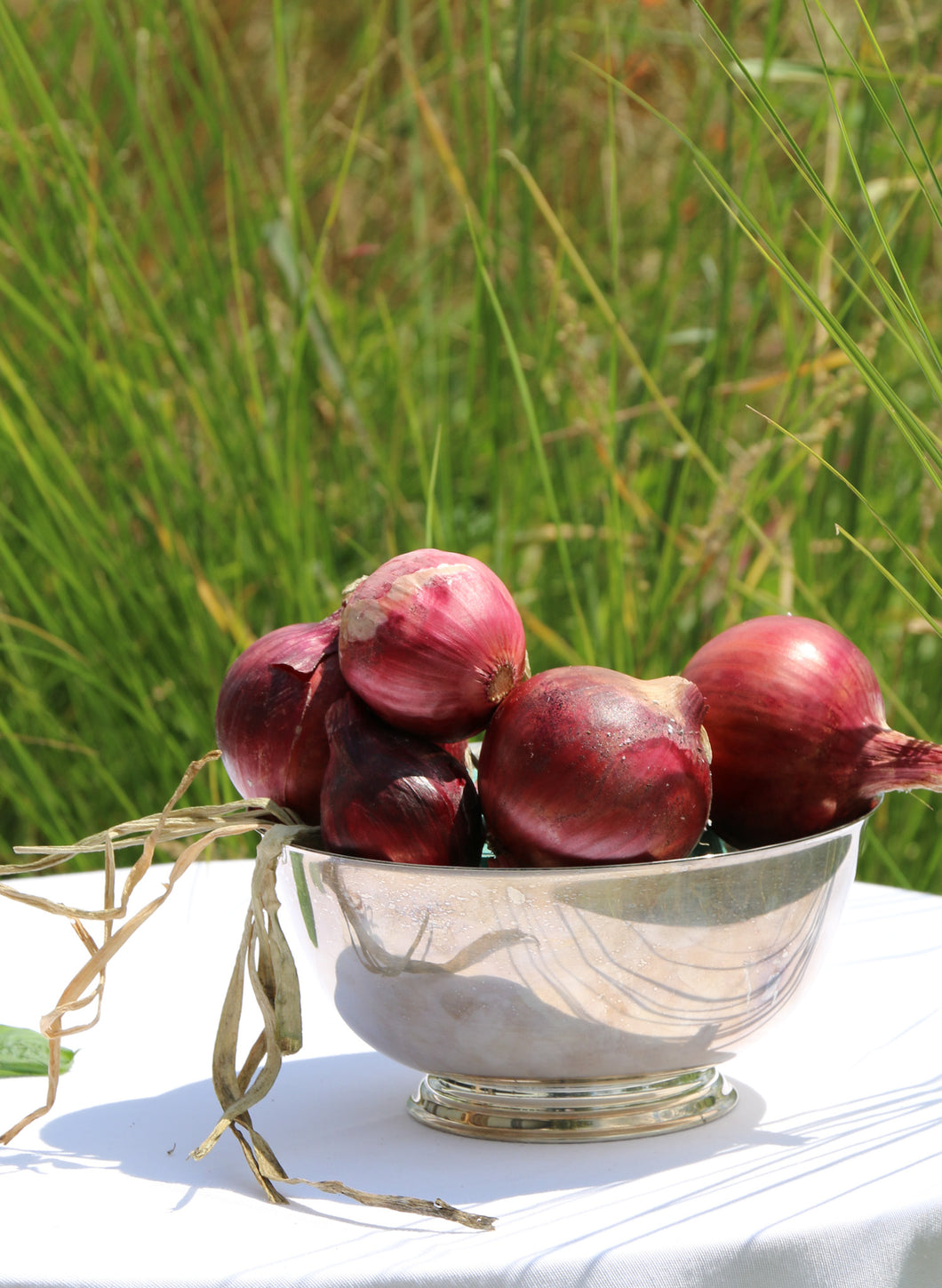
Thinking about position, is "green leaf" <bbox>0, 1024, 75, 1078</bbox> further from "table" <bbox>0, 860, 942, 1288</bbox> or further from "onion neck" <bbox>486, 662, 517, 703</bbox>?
"onion neck" <bbox>486, 662, 517, 703</bbox>

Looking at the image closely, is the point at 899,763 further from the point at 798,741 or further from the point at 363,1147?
the point at 363,1147

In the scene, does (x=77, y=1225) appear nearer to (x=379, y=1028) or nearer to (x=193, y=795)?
(x=379, y=1028)

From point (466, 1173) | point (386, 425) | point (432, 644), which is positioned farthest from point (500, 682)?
point (386, 425)

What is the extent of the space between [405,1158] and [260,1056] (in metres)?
0.05

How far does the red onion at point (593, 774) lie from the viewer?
1.21 ft

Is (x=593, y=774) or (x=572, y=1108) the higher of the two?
(x=593, y=774)

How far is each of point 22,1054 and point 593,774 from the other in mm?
226

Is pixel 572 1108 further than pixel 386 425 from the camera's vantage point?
No

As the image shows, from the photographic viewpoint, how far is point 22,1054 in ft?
1.50

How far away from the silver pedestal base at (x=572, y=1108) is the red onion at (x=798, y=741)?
0.26 ft

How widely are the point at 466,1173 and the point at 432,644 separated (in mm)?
145

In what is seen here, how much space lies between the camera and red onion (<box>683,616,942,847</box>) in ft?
1.34

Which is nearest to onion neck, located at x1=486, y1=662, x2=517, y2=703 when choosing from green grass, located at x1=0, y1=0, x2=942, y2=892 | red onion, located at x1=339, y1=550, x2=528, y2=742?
red onion, located at x1=339, y1=550, x2=528, y2=742

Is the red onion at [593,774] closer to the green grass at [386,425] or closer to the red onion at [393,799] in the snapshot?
the red onion at [393,799]
